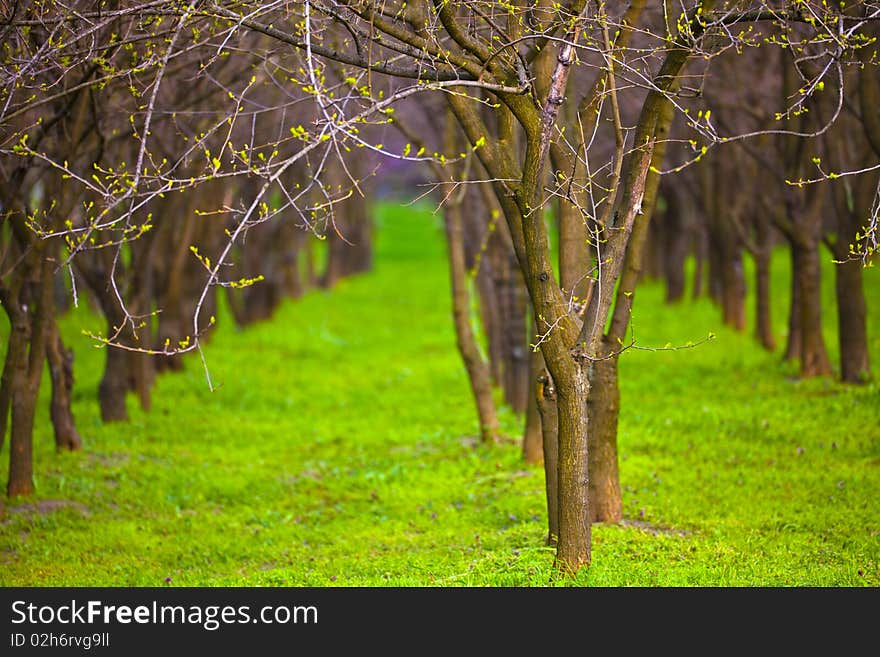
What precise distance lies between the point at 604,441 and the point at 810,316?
309 inches

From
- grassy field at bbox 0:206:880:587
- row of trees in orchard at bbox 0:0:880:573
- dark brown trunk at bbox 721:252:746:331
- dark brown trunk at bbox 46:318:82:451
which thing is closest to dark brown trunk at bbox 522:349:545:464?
row of trees in orchard at bbox 0:0:880:573

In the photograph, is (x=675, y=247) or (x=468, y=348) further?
(x=675, y=247)

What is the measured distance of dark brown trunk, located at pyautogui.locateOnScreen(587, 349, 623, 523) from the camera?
29.5 feet

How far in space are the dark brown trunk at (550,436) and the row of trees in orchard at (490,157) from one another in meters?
0.02

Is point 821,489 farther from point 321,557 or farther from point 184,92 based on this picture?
point 184,92

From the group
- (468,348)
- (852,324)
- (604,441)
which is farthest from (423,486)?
(852,324)

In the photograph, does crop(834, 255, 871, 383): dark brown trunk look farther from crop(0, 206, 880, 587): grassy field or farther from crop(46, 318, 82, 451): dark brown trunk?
crop(46, 318, 82, 451): dark brown trunk

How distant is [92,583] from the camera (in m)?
8.51

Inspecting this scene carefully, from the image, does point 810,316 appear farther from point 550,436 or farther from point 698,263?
point 698,263

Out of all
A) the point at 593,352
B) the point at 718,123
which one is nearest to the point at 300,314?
the point at 718,123

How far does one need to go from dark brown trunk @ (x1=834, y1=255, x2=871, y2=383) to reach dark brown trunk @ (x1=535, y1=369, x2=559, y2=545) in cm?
766

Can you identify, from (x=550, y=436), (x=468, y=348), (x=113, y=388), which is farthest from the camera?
(x=113, y=388)

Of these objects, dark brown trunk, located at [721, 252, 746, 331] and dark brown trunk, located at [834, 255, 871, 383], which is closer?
dark brown trunk, located at [834, 255, 871, 383]

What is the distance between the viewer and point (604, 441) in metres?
9.07
